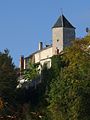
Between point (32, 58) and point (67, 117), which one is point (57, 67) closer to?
point (67, 117)

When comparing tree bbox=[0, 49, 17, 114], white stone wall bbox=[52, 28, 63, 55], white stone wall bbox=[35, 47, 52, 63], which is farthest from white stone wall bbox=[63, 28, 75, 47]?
tree bbox=[0, 49, 17, 114]

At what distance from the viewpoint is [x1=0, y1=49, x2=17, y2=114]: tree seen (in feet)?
322

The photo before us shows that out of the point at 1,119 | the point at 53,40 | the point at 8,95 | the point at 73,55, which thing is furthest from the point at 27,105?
the point at 53,40

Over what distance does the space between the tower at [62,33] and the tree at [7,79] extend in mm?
A: 39394

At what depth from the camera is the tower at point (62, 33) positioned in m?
148

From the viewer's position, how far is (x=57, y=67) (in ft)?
342

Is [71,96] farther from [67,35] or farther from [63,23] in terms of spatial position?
[63,23]

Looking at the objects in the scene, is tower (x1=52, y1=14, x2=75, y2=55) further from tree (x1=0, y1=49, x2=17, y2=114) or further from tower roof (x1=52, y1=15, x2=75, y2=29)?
tree (x1=0, y1=49, x2=17, y2=114)

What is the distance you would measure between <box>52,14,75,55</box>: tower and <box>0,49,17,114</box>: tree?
39.4 metres

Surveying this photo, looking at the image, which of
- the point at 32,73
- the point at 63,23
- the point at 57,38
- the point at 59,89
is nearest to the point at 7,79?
the point at 32,73

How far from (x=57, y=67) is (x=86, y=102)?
40.2 metres

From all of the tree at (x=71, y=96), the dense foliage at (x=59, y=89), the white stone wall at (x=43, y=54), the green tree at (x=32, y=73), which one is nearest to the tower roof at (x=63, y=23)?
the white stone wall at (x=43, y=54)

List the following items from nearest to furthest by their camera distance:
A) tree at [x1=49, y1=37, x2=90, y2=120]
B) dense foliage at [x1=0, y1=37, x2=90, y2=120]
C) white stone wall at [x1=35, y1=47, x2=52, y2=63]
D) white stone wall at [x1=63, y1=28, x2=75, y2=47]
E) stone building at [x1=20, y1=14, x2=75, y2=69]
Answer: tree at [x1=49, y1=37, x2=90, y2=120], dense foliage at [x1=0, y1=37, x2=90, y2=120], stone building at [x1=20, y1=14, x2=75, y2=69], white stone wall at [x1=35, y1=47, x2=52, y2=63], white stone wall at [x1=63, y1=28, x2=75, y2=47]

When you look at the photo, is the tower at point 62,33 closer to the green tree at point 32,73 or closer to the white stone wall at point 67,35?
the white stone wall at point 67,35
